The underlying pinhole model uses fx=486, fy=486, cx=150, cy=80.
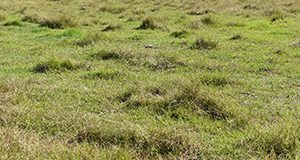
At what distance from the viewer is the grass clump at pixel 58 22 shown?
17.6 meters

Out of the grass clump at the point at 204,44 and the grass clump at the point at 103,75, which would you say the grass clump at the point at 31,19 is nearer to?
the grass clump at the point at 204,44

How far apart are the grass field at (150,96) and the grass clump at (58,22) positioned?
184 centimetres

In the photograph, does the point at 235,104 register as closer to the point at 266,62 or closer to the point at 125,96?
the point at 125,96

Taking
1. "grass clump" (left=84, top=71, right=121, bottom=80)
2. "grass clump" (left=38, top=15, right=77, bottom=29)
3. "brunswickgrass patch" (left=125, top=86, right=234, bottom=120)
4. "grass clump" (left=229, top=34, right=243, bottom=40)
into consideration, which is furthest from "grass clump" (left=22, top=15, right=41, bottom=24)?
"brunswickgrass patch" (left=125, top=86, right=234, bottom=120)

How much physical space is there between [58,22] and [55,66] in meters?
8.43

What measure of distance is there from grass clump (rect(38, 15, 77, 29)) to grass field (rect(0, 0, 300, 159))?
6.04 feet

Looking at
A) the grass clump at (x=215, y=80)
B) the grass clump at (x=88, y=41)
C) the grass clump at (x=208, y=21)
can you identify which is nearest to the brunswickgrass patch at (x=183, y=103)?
the grass clump at (x=215, y=80)

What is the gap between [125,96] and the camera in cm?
730

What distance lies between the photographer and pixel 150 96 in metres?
7.15

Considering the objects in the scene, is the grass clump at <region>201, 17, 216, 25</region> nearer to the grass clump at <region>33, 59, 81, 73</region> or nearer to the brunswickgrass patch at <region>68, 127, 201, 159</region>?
the grass clump at <region>33, 59, 81, 73</region>

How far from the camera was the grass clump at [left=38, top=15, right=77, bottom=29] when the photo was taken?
1756 centimetres

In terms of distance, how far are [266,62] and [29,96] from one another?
5.50 m

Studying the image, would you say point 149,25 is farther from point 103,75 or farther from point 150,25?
point 103,75

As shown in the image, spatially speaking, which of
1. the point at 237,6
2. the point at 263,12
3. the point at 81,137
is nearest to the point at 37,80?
the point at 81,137
